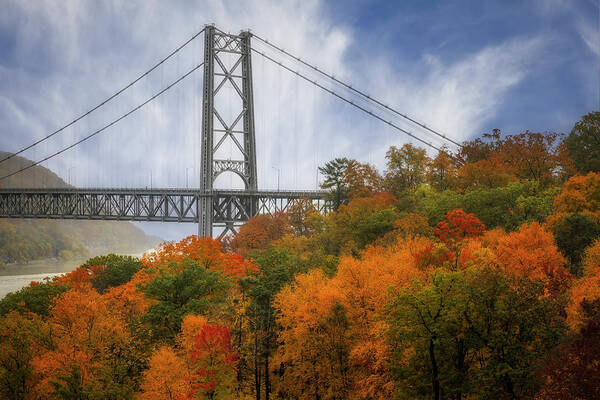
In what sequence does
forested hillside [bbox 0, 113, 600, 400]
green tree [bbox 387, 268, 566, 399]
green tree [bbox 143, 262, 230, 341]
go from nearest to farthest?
green tree [bbox 387, 268, 566, 399], forested hillside [bbox 0, 113, 600, 400], green tree [bbox 143, 262, 230, 341]

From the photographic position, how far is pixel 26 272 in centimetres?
8375

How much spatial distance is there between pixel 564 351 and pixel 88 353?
2050cm

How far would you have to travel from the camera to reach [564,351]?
1201 cm

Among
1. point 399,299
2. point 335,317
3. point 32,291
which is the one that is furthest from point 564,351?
point 32,291

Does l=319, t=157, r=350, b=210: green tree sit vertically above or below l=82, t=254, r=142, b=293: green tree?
above

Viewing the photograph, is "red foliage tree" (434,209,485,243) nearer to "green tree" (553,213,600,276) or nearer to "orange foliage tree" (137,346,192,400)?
"green tree" (553,213,600,276)

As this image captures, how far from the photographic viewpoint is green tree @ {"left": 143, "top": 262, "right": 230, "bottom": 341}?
73.4ft

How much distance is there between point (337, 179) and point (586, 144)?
19638 mm

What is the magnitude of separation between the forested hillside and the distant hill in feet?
268

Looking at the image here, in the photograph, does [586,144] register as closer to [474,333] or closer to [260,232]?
[474,333]

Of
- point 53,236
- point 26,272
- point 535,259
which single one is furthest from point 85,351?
point 53,236

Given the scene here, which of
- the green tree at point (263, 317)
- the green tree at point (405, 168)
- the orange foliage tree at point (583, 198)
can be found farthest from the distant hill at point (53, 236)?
the orange foliage tree at point (583, 198)

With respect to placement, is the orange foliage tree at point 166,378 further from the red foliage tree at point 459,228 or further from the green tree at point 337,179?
the green tree at point 337,179

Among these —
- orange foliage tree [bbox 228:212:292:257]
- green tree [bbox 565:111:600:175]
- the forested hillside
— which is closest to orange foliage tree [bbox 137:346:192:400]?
the forested hillside
